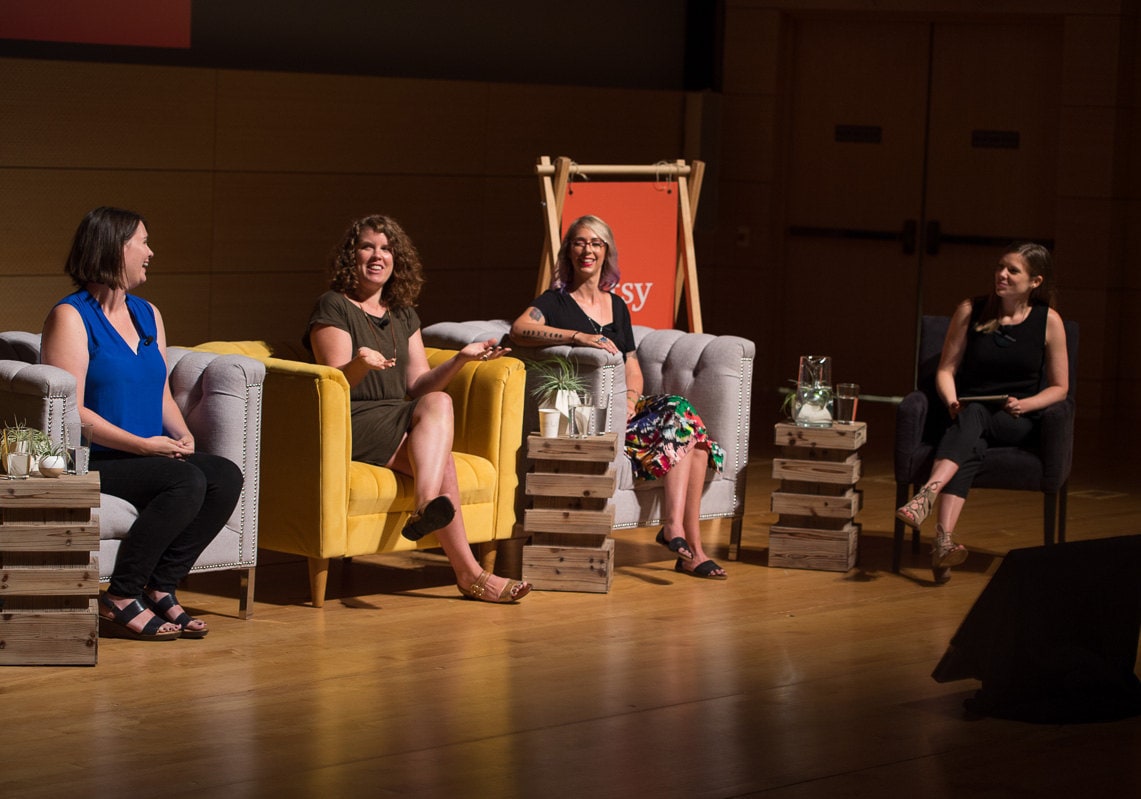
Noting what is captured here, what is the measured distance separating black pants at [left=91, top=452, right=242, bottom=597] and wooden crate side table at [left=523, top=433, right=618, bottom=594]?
114 centimetres

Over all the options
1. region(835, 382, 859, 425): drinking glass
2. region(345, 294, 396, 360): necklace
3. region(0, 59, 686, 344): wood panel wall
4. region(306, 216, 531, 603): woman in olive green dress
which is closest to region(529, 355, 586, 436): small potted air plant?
region(306, 216, 531, 603): woman in olive green dress

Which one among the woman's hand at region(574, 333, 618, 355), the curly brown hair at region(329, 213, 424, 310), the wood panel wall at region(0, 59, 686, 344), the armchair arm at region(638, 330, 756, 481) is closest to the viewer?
the curly brown hair at region(329, 213, 424, 310)

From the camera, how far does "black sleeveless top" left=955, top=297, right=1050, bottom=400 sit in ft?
20.0

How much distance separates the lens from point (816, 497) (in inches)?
238

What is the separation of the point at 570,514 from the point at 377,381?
2.48ft

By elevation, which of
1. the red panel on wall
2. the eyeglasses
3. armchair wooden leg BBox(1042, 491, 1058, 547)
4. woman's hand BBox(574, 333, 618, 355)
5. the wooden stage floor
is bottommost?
the wooden stage floor

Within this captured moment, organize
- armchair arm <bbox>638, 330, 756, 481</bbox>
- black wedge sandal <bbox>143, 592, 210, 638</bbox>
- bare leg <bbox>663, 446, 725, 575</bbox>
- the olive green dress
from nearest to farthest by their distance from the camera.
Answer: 1. black wedge sandal <bbox>143, 592, 210, 638</bbox>
2. the olive green dress
3. bare leg <bbox>663, 446, 725, 575</bbox>
4. armchair arm <bbox>638, 330, 756, 481</bbox>

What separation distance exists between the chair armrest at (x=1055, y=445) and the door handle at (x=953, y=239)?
432 cm

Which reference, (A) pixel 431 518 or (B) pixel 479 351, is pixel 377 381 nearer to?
Result: (B) pixel 479 351

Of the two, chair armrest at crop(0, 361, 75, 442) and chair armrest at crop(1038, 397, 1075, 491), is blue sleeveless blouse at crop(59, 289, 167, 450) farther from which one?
chair armrest at crop(1038, 397, 1075, 491)

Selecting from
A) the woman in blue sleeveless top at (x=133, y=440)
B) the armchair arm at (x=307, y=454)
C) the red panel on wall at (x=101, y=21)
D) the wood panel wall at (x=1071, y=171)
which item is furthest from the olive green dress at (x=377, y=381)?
the wood panel wall at (x=1071, y=171)

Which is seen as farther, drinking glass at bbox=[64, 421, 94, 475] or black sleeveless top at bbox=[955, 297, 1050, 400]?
black sleeveless top at bbox=[955, 297, 1050, 400]

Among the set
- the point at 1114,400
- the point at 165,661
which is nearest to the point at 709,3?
the point at 1114,400

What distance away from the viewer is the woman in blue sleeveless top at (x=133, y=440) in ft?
15.6
